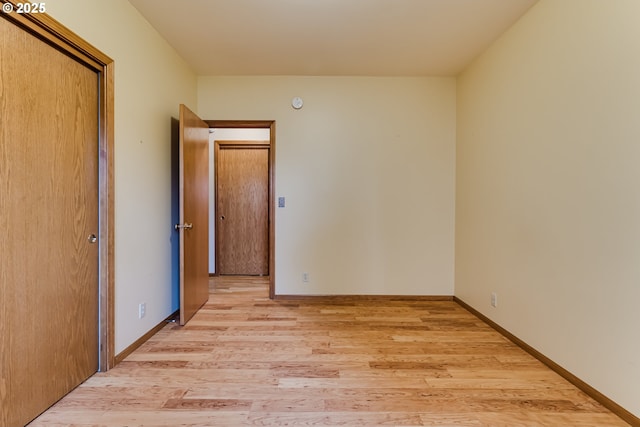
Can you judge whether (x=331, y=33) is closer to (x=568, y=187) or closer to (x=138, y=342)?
(x=568, y=187)

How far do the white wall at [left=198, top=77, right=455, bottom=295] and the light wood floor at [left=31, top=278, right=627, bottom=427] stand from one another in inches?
29.2

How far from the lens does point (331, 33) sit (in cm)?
249

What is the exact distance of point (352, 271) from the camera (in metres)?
3.46

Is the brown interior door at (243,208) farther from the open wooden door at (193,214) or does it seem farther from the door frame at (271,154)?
the open wooden door at (193,214)

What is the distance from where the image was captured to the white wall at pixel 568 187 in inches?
61.1

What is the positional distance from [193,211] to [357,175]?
1.77 metres

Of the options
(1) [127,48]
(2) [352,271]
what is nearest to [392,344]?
(2) [352,271]

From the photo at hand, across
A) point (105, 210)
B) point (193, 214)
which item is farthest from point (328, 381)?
point (193, 214)

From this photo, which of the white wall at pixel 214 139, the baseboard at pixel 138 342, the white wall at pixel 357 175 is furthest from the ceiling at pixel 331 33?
the baseboard at pixel 138 342

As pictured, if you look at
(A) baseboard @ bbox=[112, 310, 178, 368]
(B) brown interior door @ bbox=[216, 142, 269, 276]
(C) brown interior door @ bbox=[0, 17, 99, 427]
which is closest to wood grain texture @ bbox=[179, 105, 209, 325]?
(A) baseboard @ bbox=[112, 310, 178, 368]

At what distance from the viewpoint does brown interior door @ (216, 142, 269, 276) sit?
4652 millimetres

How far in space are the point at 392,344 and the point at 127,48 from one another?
2.96 m

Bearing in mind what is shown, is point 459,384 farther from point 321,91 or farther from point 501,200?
point 321,91

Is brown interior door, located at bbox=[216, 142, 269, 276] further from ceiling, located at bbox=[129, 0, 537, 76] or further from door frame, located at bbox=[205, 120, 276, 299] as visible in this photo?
ceiling, located at bbox=[129, 0, 537, 76]
